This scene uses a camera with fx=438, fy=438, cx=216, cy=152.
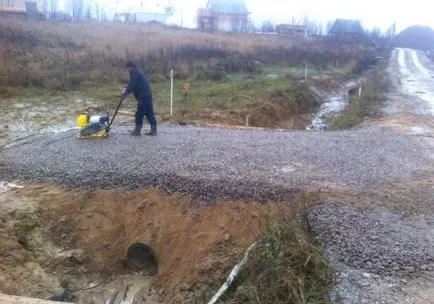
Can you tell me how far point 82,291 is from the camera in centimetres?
625

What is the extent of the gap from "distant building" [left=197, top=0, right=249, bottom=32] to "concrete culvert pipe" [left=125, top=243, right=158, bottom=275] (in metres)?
64.2

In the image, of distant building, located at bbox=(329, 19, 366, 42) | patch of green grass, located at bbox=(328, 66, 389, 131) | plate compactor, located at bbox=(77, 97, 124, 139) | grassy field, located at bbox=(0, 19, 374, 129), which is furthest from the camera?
distant building, located at bbox=(329, 19, 366, 42)

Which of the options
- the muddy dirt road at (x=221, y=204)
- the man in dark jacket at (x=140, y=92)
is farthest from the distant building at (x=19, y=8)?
the muddy dirt road at (x=221, y=204)

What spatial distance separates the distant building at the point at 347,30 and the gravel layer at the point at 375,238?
204ft

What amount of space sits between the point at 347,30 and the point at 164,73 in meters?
62.4

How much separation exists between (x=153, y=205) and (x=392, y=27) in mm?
89609

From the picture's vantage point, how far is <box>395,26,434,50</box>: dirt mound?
3150 inches

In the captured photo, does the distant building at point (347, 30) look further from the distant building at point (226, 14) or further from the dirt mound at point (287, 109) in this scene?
the dirt mound at point (287, 109)

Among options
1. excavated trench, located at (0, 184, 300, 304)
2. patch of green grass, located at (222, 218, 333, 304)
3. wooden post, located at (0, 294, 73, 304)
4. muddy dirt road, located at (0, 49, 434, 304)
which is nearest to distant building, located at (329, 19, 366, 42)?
muddy dirt road, located at (0, 49, 434, 304)

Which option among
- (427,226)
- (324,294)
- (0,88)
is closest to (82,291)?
(324,294)

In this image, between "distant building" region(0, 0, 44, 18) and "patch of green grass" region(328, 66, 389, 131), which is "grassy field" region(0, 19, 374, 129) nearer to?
"patch of green grass" region(328, 66, 389, 131)

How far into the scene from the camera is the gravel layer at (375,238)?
4.95m

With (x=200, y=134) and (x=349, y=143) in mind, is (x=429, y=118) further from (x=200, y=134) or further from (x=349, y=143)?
(x=200, y=134)

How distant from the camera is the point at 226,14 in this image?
71.1 m
